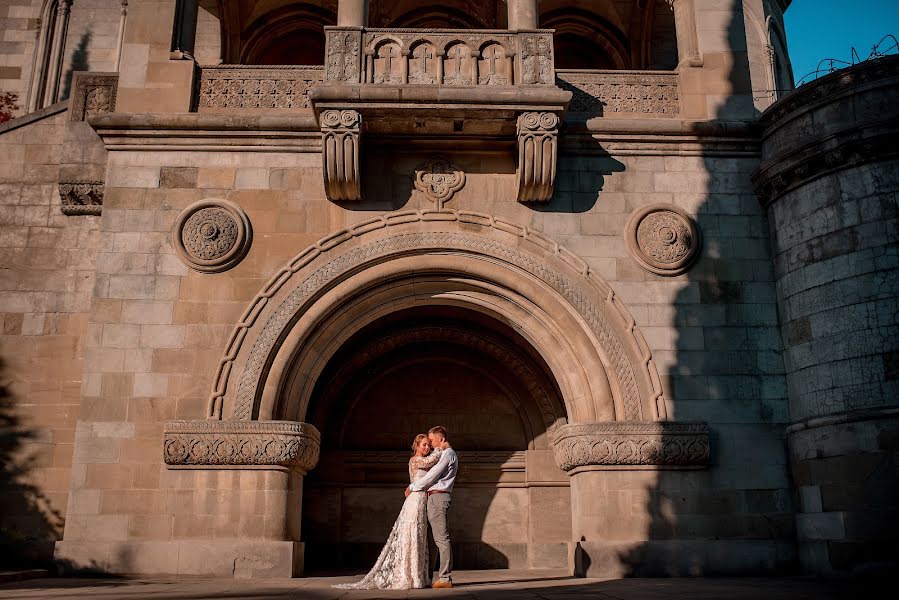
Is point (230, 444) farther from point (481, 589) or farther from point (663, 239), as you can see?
point (663, 239)

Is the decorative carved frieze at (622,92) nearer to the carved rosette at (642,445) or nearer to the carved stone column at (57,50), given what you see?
the carved rosette at (642,445)

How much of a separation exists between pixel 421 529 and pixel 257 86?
A: 23.0 ft

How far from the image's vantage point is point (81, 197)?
12742 millimetres

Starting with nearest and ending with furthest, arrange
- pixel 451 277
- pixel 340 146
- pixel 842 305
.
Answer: pixel 842 305 → pixel 340 146 → pixel 451 277

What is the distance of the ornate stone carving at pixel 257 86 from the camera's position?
12.5 meters

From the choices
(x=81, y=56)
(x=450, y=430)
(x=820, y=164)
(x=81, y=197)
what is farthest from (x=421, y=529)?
(x=81, y=56)

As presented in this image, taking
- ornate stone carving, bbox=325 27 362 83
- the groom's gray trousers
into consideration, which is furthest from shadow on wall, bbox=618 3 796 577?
ornate stone carving, bbox=325 27 362 83

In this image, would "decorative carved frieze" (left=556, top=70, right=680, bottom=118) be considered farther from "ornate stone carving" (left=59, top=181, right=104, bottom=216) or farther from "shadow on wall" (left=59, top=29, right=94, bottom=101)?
"shadow on wall" (left=59, top=29, right=94, bottom=101)

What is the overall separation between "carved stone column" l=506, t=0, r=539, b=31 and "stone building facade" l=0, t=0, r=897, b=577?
0.14 ft

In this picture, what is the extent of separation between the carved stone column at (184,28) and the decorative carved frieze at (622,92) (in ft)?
18.8

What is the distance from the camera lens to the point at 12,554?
38.2ft

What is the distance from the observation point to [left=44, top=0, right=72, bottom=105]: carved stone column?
59.7 feet

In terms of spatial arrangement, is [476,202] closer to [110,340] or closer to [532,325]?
[532,325]

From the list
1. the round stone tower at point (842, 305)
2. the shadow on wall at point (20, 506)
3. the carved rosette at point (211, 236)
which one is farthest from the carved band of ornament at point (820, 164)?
the shadow on wall at point (20, 506)
